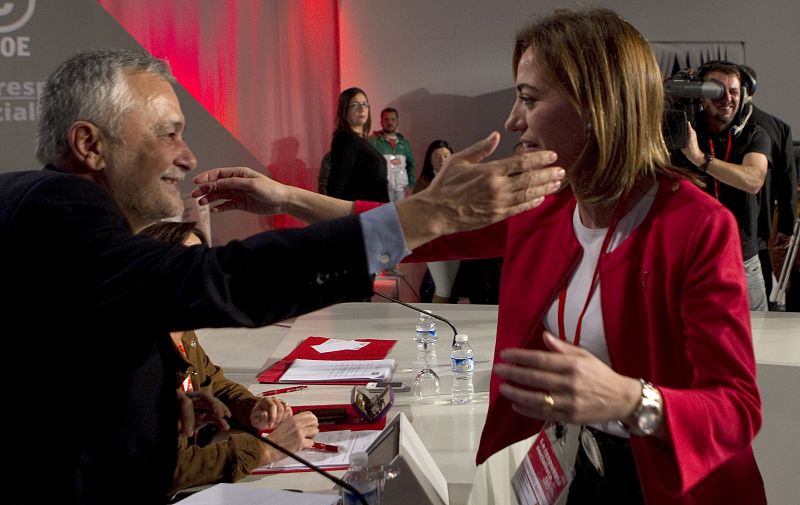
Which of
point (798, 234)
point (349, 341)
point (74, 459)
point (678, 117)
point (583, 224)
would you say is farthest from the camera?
point (798, 234)

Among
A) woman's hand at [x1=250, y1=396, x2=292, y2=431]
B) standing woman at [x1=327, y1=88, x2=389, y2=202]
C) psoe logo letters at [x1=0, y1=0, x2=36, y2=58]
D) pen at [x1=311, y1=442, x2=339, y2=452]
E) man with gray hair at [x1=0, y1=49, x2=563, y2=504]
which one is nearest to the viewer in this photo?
man with gray hair at [x1=0, y1=49, x2=563, y2=504]

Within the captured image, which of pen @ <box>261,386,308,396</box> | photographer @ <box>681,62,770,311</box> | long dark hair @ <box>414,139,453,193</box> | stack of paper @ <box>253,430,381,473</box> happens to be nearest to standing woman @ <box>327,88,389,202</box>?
long dark hair @ <box>414,139,453,193</box>

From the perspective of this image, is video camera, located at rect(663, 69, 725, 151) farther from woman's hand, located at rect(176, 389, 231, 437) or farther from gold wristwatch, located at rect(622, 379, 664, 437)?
woman's hand, located at rect(176, 389, 231, 437)

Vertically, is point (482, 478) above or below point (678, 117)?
below

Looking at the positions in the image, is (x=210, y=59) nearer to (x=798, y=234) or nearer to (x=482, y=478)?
(x=798, y=234)

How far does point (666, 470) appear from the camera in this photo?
3.81ft

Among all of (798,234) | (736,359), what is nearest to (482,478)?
(736,359)

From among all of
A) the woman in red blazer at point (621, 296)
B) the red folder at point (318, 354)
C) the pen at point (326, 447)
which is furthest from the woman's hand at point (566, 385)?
the red folder at point (318, 354)

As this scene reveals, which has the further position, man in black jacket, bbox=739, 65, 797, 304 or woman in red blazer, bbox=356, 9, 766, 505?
man in black jacket, bbox=739, 65, 797, 304

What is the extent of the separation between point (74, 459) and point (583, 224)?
959 mm

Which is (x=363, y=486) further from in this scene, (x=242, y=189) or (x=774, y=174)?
(x=774, y=174)

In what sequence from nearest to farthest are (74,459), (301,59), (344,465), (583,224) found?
(74,459), (583,224), (344,465), (301,59)

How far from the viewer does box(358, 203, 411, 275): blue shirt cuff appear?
1.02 meters

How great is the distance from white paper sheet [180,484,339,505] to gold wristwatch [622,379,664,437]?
0.54 metres
